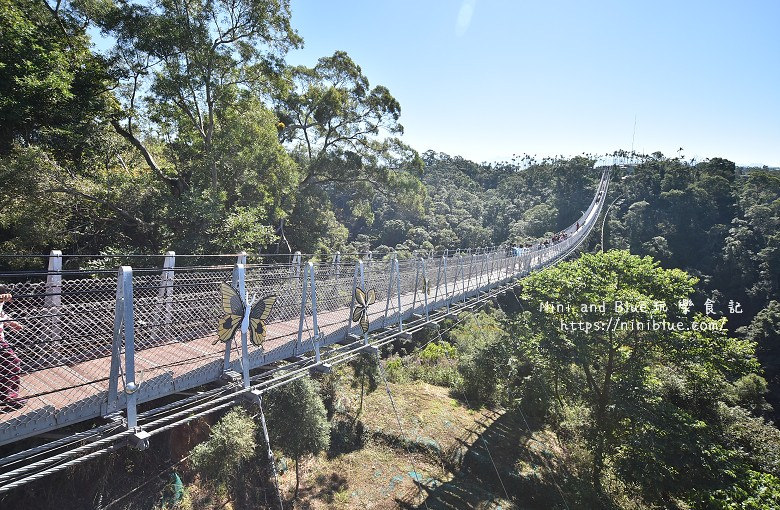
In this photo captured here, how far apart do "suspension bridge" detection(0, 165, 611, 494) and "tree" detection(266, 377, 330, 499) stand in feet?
8.91

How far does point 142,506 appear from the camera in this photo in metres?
6.04

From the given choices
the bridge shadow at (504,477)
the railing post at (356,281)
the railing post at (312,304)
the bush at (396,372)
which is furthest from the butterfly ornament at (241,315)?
the bush at (396,372)

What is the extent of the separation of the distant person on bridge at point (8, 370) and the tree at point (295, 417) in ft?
17.9

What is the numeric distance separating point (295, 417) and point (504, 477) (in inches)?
202

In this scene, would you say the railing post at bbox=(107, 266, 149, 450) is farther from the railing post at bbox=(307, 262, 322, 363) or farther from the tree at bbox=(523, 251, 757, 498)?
the tree at bbox=(523, 251, 757, 498)

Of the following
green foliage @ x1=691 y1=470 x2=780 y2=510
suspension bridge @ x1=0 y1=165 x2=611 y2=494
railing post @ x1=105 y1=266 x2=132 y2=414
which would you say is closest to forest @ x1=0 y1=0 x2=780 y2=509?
green foliage @ x1=691 y1=470 x2=780 y2=510

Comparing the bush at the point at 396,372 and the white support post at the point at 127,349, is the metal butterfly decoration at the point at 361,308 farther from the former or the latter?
the bush at the point at 396,372

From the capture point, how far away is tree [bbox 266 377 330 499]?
739 cm

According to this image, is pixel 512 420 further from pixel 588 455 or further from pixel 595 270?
pixel 595 270

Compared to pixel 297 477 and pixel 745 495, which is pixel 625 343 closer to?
pixel 745 495

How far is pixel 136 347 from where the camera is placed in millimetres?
2977

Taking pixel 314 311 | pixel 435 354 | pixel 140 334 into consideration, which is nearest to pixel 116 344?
pixel 140 334

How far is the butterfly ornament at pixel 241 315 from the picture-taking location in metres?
2.75

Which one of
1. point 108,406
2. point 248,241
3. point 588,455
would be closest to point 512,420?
point 588,455
